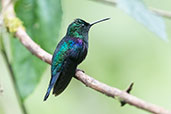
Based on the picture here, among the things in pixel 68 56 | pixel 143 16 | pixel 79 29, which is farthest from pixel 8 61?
pixel 143 16

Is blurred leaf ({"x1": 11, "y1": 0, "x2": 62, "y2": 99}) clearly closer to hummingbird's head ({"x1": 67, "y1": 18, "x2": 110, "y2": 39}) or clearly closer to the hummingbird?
the hummingbird

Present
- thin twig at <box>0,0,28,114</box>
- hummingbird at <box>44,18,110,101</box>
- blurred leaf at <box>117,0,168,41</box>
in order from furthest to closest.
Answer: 1. thin twig at <box>0,0,28,114</box>
2. hummingbird at <box>44,18,110,101</box>
3. blurred leaf at <box>117,0,168,41</box>

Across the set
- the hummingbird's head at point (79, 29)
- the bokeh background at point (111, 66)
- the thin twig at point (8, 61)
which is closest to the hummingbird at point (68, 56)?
the hummingbird's head at point (79, 29)

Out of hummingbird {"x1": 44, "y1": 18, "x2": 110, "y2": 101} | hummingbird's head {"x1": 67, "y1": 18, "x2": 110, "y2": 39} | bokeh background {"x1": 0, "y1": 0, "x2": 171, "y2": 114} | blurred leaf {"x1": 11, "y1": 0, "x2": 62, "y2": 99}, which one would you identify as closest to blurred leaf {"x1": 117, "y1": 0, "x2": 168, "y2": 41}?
hummingbird {"x1": 44, "y1": 18, "x2": 110, "y2": 101}

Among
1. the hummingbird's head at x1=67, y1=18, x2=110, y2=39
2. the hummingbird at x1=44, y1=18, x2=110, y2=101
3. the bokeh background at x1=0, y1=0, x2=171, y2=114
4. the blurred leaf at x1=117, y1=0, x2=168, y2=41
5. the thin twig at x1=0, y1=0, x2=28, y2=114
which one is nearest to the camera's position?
the blurred leaf at x1=117, y1=0, x2=168, y2=41

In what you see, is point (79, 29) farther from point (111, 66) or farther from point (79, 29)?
point (111, 66)

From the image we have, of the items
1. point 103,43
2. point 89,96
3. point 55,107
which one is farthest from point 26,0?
point 89,96

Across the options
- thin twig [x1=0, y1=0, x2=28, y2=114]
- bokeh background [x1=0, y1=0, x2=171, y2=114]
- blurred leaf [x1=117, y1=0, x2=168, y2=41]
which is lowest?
bokeh background [x1=0, y1=0, x2=171, y2=114]

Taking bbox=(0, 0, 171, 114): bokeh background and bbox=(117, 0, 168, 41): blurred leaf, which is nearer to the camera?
bbox=(117, 0, 168, 41): blurred leaf
